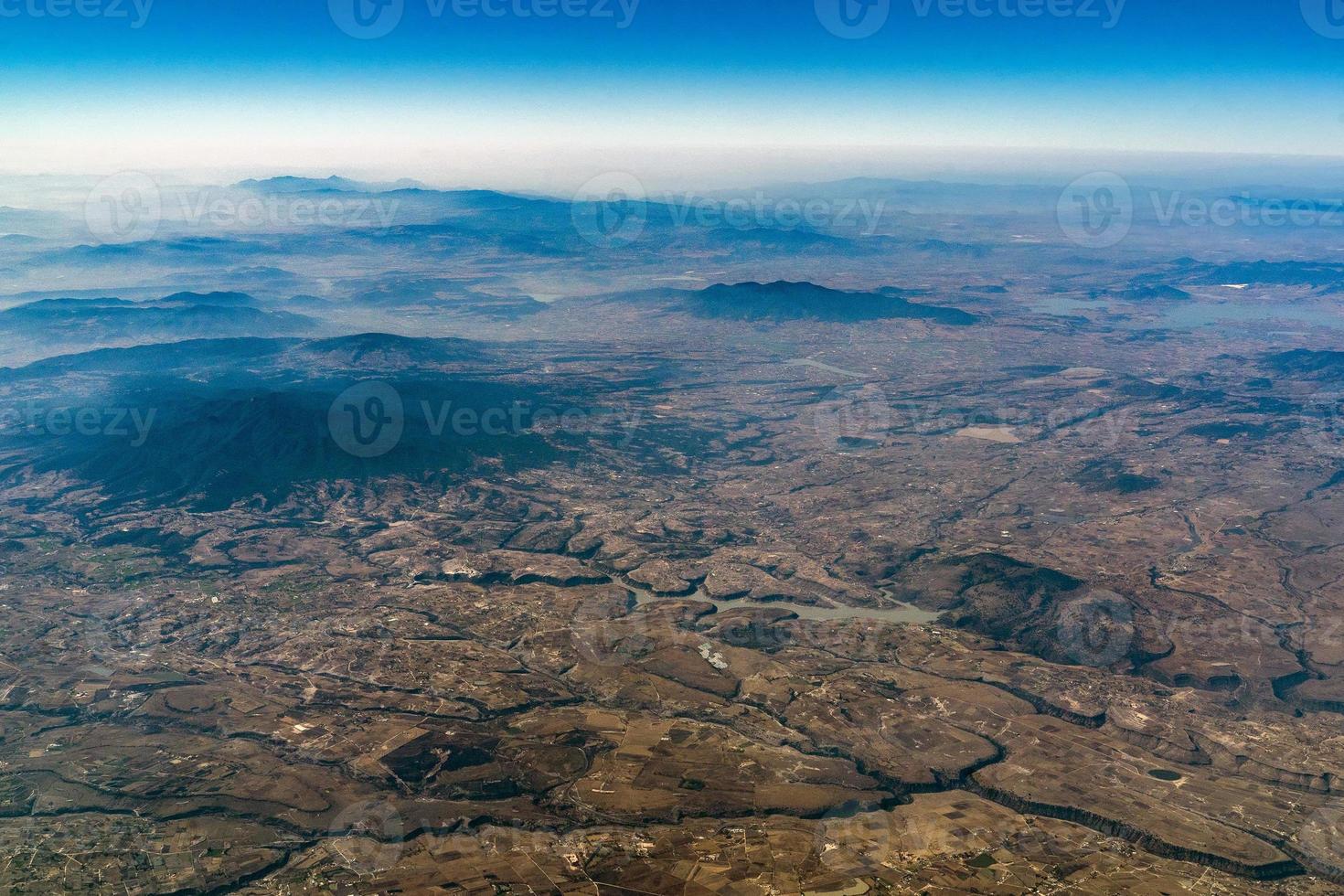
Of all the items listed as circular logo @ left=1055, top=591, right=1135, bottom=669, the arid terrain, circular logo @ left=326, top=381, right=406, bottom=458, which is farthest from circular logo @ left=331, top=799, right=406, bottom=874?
circular logo @ left=326, top=381, right=406, bottom=458

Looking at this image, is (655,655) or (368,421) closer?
(655,655)

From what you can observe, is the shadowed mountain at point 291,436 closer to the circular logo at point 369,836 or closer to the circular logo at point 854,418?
the circular logo at point 854,418

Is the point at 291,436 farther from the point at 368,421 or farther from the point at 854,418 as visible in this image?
the point at 854,418

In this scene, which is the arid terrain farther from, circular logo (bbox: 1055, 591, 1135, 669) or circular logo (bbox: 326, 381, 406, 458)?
circular logo (bbox: 326, 381, 406, 458)

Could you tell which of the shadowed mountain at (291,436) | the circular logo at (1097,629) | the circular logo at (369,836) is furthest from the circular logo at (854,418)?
the circular logo at (369,836)

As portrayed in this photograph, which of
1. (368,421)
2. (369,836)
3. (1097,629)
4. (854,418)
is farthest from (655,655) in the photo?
(854,418)

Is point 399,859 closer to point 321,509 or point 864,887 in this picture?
point 864,887

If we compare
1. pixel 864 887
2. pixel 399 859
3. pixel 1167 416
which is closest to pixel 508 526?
pixel 399 859

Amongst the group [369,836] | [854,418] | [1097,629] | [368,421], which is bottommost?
[369,836]
